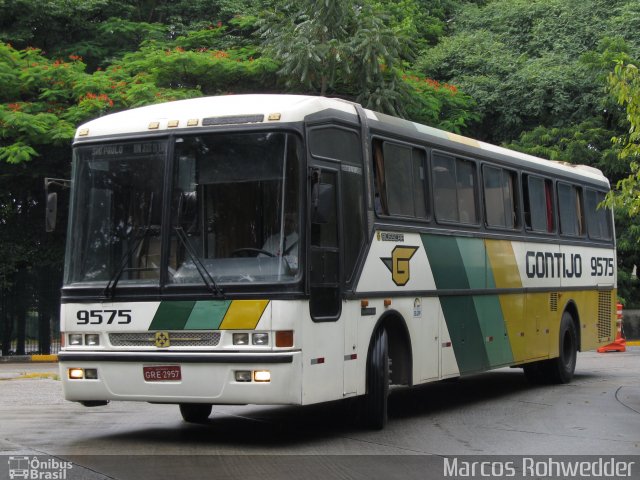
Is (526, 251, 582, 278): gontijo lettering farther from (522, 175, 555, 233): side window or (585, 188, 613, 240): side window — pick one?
(585, 188, 613, 240): side window

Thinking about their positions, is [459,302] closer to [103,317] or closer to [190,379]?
[190,379]

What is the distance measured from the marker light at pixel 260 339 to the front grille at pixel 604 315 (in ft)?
36.0

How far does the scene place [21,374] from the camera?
20.6 meters

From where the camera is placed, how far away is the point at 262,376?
9797mm

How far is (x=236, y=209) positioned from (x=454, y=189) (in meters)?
4.46

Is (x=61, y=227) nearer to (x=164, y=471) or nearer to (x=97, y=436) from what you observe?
(x=97, y=436)

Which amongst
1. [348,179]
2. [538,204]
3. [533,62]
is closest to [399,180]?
[348,179]

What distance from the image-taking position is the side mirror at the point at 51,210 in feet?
35.9

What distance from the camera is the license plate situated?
1002cm

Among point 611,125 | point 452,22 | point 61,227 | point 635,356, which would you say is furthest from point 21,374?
point 452,22

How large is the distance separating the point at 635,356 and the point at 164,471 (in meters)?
18.3

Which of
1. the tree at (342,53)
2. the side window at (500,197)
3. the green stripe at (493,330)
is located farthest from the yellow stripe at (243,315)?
the tree at (342,53)

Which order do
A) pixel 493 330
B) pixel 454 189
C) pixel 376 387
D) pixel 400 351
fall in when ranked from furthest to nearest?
pixel 493 330 → pixel 454 189 → pixel 400 351 → pixel 376 387

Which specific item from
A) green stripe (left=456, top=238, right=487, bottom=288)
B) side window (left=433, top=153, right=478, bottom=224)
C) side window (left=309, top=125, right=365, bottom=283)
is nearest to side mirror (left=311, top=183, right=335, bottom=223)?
side window (left=309, top=125, right=365, bottom=283)
